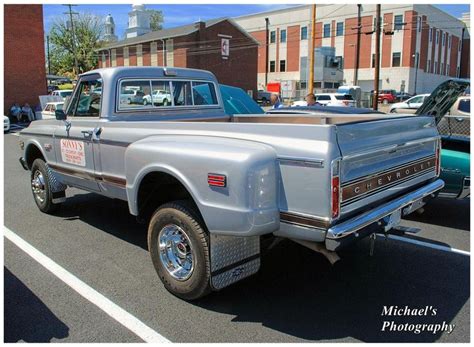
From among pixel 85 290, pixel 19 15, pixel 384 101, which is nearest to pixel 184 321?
pixel 85 290

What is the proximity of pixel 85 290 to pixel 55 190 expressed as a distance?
253cm

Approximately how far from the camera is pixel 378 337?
3.21 metres

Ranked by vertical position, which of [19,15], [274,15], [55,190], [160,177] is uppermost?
[274,15]

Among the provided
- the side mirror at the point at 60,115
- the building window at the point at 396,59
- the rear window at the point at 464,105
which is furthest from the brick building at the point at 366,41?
the side mirror at the point at 60,115

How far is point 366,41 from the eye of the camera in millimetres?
59781

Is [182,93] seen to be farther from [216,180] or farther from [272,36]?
[272,36]

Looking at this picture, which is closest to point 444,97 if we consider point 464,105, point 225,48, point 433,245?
point 433,245

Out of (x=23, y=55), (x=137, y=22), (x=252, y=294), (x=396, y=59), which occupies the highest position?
(x=137, y=22)

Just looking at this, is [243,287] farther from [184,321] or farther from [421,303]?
[421,303]

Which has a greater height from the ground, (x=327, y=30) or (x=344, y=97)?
(x=327, y=30)

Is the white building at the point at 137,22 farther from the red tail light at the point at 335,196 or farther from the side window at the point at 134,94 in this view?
the red tail light at the point at 335,196

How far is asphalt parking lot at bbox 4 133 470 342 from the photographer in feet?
10.8

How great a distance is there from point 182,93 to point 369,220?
319 cm

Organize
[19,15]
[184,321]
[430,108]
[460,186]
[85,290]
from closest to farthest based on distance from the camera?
[184,321], [85,290], [460,186], [430,108], [19,15]
